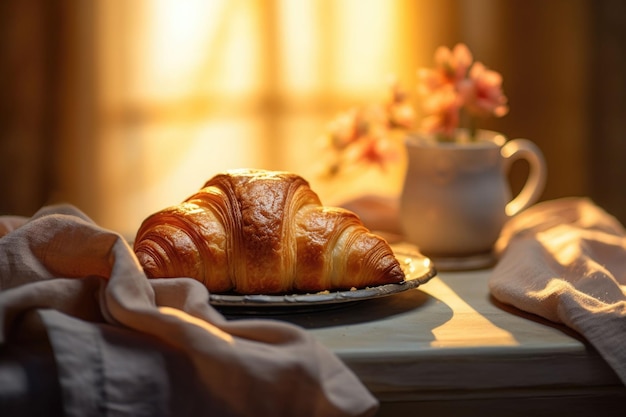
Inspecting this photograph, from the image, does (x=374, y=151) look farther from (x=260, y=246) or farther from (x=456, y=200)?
(x=260, y=246)

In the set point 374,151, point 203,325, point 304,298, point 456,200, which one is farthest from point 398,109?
point 203,325

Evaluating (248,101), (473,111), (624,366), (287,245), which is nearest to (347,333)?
(287,245)

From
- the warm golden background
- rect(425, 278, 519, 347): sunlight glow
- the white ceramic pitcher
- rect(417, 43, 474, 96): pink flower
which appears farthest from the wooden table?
the warm golden background

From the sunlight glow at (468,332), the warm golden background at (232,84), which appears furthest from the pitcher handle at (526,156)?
the warm golden background at (232,84)

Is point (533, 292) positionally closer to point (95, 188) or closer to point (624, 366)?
point (624, 366)

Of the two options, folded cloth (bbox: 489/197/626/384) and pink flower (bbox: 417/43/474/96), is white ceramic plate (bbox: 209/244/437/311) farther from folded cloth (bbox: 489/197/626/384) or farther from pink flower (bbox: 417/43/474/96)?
pink flower (bbox: 417/43/474/96)
